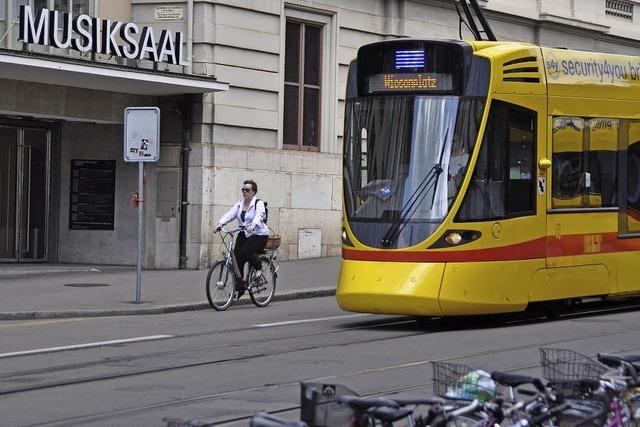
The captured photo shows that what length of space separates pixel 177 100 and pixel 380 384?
15277 mm

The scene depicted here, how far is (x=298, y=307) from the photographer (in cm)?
1950

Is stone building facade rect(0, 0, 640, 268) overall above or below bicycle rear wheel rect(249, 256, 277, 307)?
above

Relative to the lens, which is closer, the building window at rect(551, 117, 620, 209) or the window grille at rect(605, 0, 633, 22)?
the building window at rect(551, 117, 620, 209)

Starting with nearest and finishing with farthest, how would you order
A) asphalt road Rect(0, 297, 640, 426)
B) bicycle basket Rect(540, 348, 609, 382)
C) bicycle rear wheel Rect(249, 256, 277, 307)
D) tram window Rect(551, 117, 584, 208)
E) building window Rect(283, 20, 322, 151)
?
bicycle basket Rect(540, 348, 609, 382), asphalt road Rect(0, 297, 640, 426), tram window Rect(551, 117, 584, 208), bicycle rear wheel Rect(249, 256, 277, 307), building window Rect(283, 20, 322, 151)

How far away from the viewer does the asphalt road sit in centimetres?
1009

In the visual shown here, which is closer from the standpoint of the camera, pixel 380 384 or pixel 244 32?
pixel 380 384

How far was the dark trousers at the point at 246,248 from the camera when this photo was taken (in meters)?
18.7

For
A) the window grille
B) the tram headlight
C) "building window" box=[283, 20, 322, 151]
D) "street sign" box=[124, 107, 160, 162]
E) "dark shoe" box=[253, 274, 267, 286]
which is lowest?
"dark shoe" box=[253, 274, 267, 286]

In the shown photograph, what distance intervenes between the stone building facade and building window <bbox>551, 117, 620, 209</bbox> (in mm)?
9513

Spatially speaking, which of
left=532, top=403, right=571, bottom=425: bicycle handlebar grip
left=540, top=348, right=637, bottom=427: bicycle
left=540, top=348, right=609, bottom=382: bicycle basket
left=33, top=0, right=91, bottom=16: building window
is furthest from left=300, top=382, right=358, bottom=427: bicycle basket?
left=33, top=0, right=91, bottom=16: building window

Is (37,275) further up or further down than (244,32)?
further down

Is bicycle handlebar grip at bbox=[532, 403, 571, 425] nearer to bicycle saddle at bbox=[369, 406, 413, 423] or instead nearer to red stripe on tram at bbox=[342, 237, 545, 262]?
bicycle saddle at bbox=[369, 406, 413, 423]

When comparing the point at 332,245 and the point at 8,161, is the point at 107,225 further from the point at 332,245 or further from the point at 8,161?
the point at 332,245

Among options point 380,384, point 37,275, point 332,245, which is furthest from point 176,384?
point 332,245
